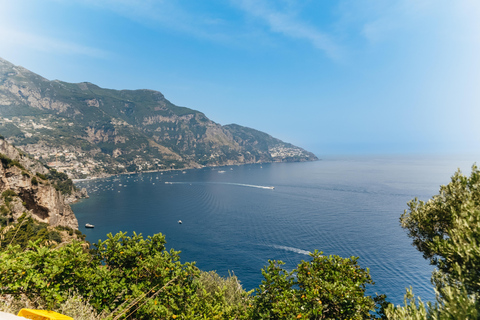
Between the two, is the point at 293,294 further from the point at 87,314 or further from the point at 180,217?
the point at 180,217

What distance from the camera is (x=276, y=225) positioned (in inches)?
3024

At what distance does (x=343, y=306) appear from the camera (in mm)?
10023

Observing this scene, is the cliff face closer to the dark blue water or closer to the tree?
the dark blue water

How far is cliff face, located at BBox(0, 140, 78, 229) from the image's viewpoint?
46.7 m

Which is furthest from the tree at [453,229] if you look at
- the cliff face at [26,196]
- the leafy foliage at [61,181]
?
the leafy foliage at [61,181]

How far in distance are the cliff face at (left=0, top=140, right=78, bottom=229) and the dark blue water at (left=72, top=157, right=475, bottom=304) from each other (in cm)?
1663

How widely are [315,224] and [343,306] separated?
69.9 meters

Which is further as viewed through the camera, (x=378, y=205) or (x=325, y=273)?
(x=378, y=205)

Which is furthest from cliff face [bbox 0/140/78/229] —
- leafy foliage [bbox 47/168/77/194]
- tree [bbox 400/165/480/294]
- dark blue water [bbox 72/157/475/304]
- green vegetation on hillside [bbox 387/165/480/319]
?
tree [bbox 400/165/480/294]

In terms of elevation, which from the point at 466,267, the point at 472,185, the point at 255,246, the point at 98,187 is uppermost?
the point at 472,185

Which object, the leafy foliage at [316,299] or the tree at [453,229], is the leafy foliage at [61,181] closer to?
the leafy foliage at [316,299]

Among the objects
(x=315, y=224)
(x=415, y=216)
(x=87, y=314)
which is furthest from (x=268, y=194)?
(x=87, y=314)

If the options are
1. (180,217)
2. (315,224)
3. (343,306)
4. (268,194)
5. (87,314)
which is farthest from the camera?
(268,194)

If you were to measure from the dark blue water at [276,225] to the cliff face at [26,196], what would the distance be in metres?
16.6
